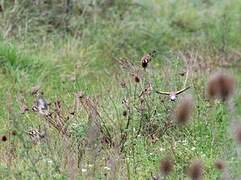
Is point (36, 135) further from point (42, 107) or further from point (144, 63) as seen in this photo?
point (144, 63)

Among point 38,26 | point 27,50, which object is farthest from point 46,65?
point 38,26

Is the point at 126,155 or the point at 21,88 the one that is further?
the point at 21,88

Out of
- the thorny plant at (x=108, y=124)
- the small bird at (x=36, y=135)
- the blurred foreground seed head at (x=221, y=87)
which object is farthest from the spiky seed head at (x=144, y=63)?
the blurred foreground seed head at (x=221, y=87)

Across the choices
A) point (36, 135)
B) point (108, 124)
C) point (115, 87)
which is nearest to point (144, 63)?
point (108, 124)

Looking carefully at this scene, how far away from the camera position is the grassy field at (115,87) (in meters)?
3.69

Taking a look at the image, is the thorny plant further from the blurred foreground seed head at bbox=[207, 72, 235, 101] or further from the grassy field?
the blurred foreground seed head at bbox=[207, 72, 235, 101]

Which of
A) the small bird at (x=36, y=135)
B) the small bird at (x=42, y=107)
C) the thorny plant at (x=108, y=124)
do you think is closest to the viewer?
the thorny plant at (x=108, y=124)

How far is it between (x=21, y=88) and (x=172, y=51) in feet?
5.60

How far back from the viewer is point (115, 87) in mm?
5441

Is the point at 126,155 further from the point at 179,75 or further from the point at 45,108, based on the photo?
the point at 179,75

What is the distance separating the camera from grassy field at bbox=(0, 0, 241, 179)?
12.1ft

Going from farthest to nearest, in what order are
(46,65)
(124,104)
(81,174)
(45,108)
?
(46,65) → (124,104) → (45,108) → (81,174)

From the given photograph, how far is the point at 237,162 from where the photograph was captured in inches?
143

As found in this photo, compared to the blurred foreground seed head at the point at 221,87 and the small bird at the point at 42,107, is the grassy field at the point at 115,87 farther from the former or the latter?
the blurred foreground seed head at the point at 221,87
